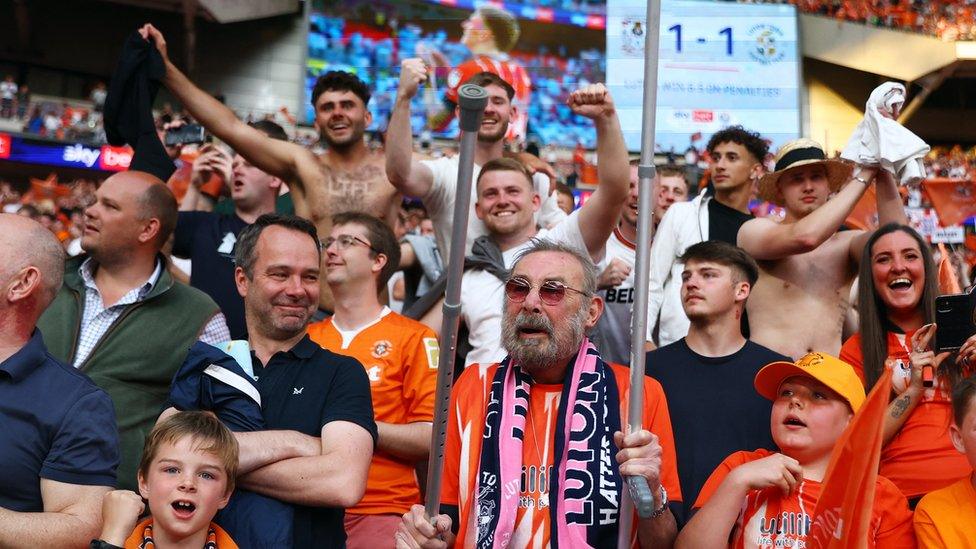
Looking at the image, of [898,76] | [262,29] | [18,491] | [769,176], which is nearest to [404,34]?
[262,29]

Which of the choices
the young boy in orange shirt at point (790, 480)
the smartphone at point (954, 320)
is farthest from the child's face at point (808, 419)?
the smartphone at point (954, 320)

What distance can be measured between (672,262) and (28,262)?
11.0 ft

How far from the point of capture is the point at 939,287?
434 cm

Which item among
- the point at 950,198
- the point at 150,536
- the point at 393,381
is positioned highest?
the point at 950,198

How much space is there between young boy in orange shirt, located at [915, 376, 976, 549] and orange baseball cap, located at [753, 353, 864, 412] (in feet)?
0.99

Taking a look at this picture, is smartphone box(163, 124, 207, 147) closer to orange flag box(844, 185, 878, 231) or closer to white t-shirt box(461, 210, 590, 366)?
white t-shirt box(461, 210, 590, 366)

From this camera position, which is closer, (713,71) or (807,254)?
(807,254)

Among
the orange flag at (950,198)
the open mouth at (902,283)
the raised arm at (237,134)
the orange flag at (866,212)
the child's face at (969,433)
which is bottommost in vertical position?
the child's face at (969,433)

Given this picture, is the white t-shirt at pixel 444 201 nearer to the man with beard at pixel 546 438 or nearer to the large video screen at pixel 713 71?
the man with beard at pixel 546 438

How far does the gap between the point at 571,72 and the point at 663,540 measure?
1184 inches

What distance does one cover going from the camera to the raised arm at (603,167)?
389cm

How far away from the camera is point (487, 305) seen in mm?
4789

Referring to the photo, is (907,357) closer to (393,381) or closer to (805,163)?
(805,163)

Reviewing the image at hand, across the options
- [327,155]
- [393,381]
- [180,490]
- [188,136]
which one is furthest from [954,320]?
[188,136]
